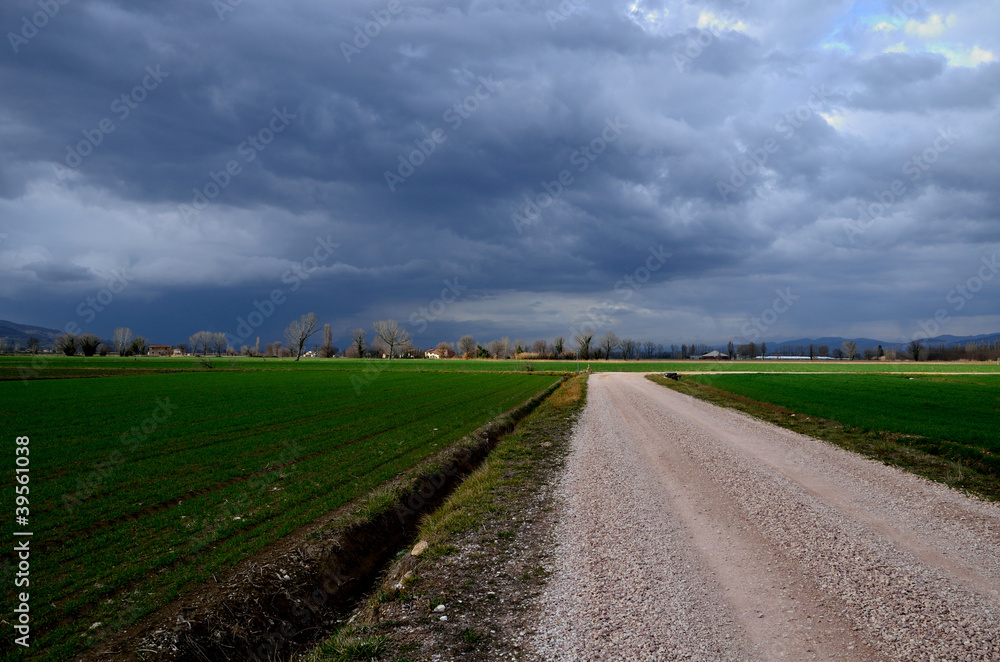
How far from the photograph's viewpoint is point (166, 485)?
11.9m

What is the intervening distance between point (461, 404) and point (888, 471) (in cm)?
2388

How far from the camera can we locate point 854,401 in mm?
31172

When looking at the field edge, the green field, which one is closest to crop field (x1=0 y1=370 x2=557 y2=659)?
the field edge

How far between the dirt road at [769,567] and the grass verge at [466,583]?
489 mm

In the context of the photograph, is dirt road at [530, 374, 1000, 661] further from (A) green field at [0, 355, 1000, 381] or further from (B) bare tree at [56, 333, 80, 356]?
(B) bare tree at [56, 333, 80, 356]

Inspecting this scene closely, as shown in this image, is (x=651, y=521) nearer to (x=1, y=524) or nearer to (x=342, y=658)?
(x=342, y=658)

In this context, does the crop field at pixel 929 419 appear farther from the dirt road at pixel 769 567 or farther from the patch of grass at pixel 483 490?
the patch of grass at pixel 483 490

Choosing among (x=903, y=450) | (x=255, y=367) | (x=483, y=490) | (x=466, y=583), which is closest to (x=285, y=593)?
(x=466, y=583)

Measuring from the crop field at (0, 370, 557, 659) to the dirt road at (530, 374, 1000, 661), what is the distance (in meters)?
5.67

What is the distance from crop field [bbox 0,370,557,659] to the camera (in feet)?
22.4

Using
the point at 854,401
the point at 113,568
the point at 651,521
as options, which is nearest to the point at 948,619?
the point at 651,521

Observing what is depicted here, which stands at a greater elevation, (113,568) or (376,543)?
(113,568)

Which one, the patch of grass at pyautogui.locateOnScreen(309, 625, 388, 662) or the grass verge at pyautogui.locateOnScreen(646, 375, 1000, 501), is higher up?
the patch of grass at pyautogui.locateOnScreen(309, 625, 388, 662)

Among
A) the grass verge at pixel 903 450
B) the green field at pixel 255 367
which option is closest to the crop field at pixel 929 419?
the grass verge at pixel 903 450
